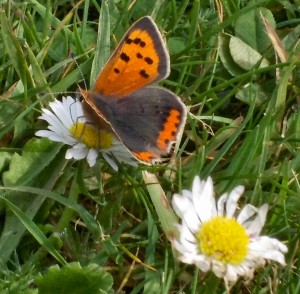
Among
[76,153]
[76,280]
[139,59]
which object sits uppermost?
[139,59]

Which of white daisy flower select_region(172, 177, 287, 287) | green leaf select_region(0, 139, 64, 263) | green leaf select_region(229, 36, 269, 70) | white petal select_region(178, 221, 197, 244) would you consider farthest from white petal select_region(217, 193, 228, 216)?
green leaf select_region(229, 36, 269, 70)

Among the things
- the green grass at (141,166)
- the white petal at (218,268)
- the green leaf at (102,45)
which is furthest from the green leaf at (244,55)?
the white petal at (218,268)

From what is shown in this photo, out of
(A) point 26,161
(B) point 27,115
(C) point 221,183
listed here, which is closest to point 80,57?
(B) point 27,115

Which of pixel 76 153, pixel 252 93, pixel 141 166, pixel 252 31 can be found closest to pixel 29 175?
pixel 76 153

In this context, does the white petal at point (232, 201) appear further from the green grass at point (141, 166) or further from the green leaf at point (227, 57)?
the green leaf at point (227, 57)

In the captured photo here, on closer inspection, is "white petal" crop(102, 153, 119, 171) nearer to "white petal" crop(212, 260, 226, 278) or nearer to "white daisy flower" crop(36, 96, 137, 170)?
"white daisy flower" crop(36, 96, 137, 170)

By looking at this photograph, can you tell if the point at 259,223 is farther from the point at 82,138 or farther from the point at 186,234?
the point at 82,138
